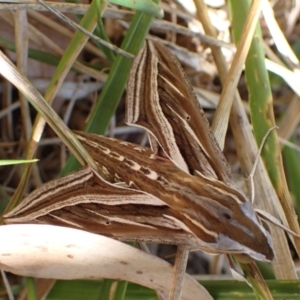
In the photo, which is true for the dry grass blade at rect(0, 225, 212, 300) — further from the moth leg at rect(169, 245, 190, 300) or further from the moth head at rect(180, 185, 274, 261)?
the moth head at rect(180, 185, 274, 261)

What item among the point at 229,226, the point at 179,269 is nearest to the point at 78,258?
the point at 179,269

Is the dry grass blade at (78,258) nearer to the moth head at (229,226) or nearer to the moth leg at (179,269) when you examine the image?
the moth leg at (179,269)

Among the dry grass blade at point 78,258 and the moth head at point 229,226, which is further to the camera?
the dry grass blade at point 78,258

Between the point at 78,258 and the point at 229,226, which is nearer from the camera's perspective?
the point at 229,226

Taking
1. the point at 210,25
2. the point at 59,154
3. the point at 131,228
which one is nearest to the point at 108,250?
the point at 131,228

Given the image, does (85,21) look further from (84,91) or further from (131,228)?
(131,228)

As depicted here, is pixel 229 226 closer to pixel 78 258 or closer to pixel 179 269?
pixel 179 269

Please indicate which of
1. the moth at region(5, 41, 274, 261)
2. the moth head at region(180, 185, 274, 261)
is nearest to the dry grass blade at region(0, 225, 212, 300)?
the moth at region(5, 41, 274, 261)

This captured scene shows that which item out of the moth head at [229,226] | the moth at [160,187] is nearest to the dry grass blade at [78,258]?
the moth at [160,187]

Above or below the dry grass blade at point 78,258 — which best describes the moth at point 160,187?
above
